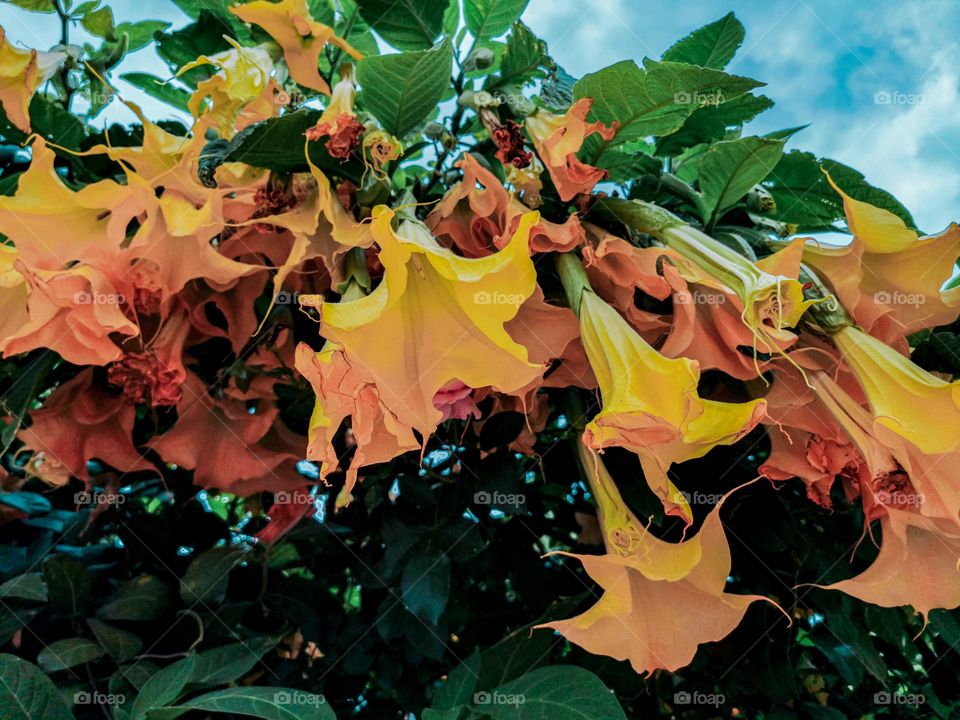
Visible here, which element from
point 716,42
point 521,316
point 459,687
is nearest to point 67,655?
point 459,687

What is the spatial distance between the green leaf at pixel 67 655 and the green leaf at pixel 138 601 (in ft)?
0.09

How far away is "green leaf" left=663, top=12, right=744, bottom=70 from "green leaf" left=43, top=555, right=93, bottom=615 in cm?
55

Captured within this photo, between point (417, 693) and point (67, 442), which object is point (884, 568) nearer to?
point (417, 693)

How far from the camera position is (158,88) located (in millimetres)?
662

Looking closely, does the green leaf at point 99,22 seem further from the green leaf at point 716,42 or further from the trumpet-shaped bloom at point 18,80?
the green leaf at point 716,42

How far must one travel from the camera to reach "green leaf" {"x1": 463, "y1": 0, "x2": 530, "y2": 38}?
0.58m

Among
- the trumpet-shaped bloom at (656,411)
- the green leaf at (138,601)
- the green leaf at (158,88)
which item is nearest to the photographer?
the trumpet-shaped bloom at (656,411)

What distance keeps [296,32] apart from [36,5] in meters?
0.24

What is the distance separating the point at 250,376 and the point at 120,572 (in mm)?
233

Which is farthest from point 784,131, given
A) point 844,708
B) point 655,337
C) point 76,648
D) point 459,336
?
point 76,648

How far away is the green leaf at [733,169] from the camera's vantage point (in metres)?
0.48

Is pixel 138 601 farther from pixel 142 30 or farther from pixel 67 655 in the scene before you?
pixel 142 30

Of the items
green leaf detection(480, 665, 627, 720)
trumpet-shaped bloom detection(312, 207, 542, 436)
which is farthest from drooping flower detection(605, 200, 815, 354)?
green leaf detection(480, 665, 627, 720)

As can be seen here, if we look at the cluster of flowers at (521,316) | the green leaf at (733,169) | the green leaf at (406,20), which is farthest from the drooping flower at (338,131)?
the green leaf at (733,169)
